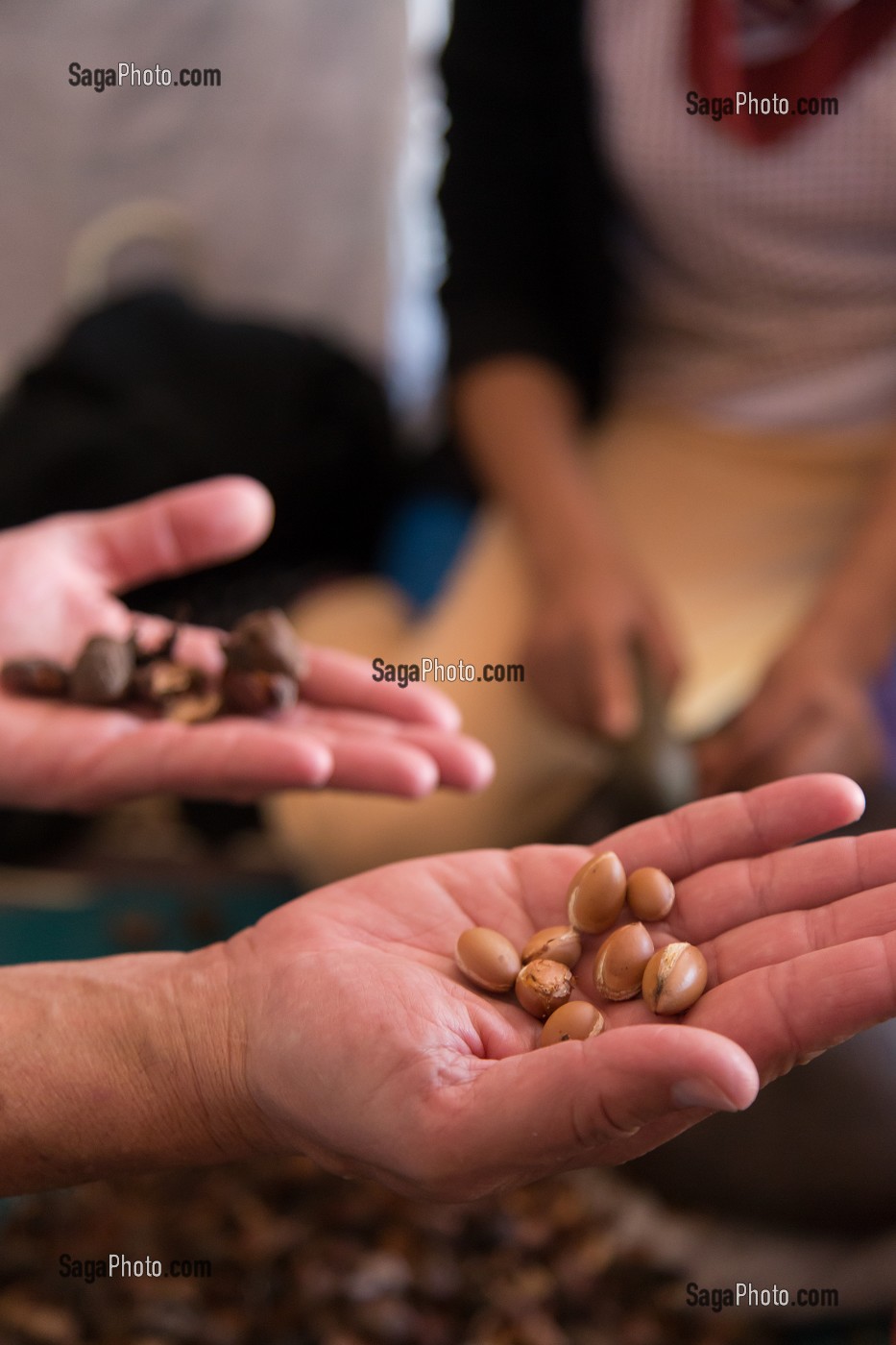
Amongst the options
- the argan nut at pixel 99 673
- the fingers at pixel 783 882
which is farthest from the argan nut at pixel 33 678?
the fingers at pixel 783 882

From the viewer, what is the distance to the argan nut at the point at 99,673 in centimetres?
116

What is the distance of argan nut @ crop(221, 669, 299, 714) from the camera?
117 cm

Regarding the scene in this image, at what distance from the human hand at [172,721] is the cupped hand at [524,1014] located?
216mm

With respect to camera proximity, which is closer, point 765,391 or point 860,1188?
point 860,1188

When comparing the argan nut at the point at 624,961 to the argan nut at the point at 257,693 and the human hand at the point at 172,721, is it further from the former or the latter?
the argan nut at the point at 257,693

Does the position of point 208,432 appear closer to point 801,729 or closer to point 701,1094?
point 801,729

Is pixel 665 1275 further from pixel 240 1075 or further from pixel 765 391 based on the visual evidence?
pixel 765 391

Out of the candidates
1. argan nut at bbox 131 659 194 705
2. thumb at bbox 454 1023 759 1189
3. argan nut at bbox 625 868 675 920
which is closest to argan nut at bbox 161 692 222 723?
argan nut at bbox 131 659 194 705

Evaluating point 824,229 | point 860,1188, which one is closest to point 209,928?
point 860,1188

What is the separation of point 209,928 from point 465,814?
361 mm

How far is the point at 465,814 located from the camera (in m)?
1.46

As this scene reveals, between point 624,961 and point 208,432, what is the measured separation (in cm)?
124

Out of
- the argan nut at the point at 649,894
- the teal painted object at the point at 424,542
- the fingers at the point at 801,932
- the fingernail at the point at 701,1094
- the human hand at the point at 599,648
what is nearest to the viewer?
the fingernail at the point at 701,1094

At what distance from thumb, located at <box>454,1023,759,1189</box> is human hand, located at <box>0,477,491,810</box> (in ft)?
1.45
